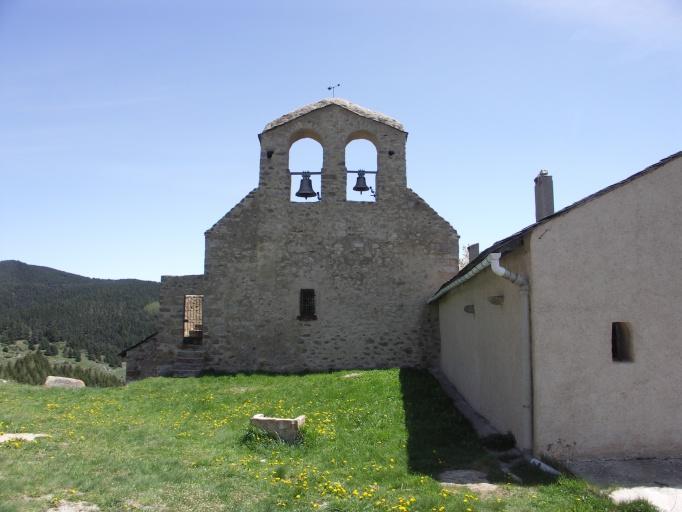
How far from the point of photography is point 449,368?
14258 mm

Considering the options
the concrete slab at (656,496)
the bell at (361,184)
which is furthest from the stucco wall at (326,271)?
the concrete slab at (656,496)

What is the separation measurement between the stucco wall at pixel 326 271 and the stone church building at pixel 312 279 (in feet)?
0.10

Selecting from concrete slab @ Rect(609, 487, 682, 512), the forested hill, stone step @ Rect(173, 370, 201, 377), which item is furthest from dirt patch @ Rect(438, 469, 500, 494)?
the forested hill

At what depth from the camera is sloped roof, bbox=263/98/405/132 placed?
675 inches

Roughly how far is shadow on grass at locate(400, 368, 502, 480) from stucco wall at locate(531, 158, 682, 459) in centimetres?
98

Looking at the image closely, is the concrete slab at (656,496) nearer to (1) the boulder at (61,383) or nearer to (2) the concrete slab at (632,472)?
(2) the concrete slab at (632,472)

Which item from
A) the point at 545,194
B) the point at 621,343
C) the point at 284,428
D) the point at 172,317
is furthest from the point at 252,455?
the point at 172,317

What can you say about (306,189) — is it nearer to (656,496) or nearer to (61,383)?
(61,383)

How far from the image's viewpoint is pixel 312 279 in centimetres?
1653

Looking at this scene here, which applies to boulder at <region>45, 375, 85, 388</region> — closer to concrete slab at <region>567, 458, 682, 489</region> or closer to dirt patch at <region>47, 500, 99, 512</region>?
dirt patch at <region>47, 500, 99, 512</region>

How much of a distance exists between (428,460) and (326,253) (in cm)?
963

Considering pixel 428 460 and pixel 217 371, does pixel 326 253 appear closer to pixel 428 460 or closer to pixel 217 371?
pixel 217 371

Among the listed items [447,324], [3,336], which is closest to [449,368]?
[447,324]

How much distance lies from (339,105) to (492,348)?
1033 centimetres
